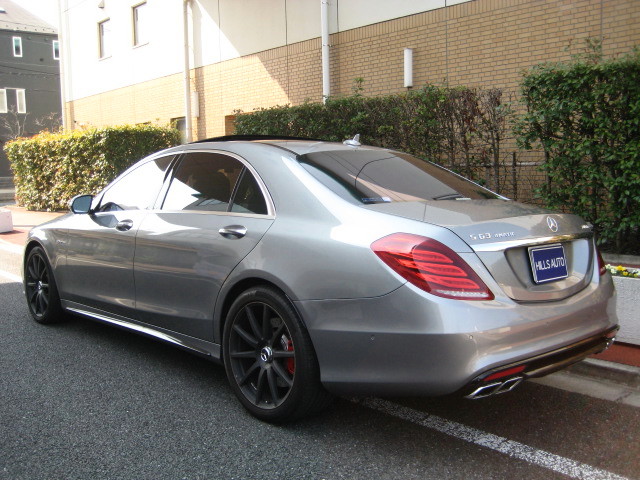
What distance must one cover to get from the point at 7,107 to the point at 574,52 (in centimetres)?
4768

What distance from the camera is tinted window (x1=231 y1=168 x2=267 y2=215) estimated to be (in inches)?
151

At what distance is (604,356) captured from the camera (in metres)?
4.71

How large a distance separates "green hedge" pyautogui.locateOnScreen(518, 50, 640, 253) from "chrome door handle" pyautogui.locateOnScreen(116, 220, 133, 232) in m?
4.52

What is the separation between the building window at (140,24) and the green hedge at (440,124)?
11.2 meters

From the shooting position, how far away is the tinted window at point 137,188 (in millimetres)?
4715

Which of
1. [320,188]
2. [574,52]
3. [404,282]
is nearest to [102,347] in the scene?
[320,188]

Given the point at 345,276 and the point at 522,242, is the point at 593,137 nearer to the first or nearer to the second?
the point at 522,242

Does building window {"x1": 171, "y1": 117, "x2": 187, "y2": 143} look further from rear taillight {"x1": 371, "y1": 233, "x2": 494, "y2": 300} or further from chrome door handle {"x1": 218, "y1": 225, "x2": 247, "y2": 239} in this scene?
rear taillight {"x1": 371, "y1": 233, "x2": 494, "y2": 300}

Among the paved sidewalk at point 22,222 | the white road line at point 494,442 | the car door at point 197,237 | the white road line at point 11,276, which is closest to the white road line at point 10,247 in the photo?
the paved sidewalk at point 22,222

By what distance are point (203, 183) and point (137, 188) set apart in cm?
83

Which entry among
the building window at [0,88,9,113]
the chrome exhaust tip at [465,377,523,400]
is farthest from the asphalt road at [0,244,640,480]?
the building window at [0,88,9,113]

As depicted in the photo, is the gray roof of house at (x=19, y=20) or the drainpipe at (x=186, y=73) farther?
the gray roof of house at (x=19, y=20)

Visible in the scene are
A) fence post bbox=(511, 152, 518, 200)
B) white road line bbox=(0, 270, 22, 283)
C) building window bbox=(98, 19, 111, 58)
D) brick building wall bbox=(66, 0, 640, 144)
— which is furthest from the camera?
building window bbox=(98, 19, 111, 58)

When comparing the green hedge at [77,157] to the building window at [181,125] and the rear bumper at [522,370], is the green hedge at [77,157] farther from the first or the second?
the rear bumper at [522,370]
